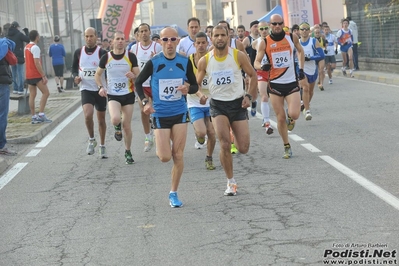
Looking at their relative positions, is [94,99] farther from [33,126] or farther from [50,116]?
[50,116]

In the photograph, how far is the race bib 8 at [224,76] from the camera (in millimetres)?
9523

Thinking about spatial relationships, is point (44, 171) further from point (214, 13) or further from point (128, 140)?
point (214, 13)

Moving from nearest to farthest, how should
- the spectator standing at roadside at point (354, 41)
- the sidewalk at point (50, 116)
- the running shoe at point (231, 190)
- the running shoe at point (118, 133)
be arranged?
the running shoe at point (231, 190) < the running shoe at point (118, 133) < the sidewalk at point (50, 116) < the spectator standing at roadside at point (354, 41)

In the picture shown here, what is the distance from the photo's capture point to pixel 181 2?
118375mm

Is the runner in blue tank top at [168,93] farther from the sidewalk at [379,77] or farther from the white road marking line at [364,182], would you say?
the sidewalk at [379,77]

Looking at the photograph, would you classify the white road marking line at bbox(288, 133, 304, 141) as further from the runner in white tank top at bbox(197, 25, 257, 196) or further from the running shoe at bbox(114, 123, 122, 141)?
the runner in white tank top at bbox(197, 25, 257, 196)

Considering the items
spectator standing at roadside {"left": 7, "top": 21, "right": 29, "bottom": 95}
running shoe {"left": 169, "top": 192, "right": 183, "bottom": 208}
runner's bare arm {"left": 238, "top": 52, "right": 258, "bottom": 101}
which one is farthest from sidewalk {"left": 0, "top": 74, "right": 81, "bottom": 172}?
runner's bare arm {"left": 238, "top": 52, "right": 258, "bottom": 101}

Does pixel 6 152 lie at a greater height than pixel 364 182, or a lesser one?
greater

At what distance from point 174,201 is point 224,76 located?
156 centimetres

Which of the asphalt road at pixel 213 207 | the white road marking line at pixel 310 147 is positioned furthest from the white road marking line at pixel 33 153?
the white road marking line at pixel 310 147

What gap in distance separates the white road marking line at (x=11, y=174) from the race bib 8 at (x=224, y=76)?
318cm

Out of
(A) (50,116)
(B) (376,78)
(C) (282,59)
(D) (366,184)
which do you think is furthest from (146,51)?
(B) (376,78)

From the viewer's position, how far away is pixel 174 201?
28.9 ft

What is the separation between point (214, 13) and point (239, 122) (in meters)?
83.2
